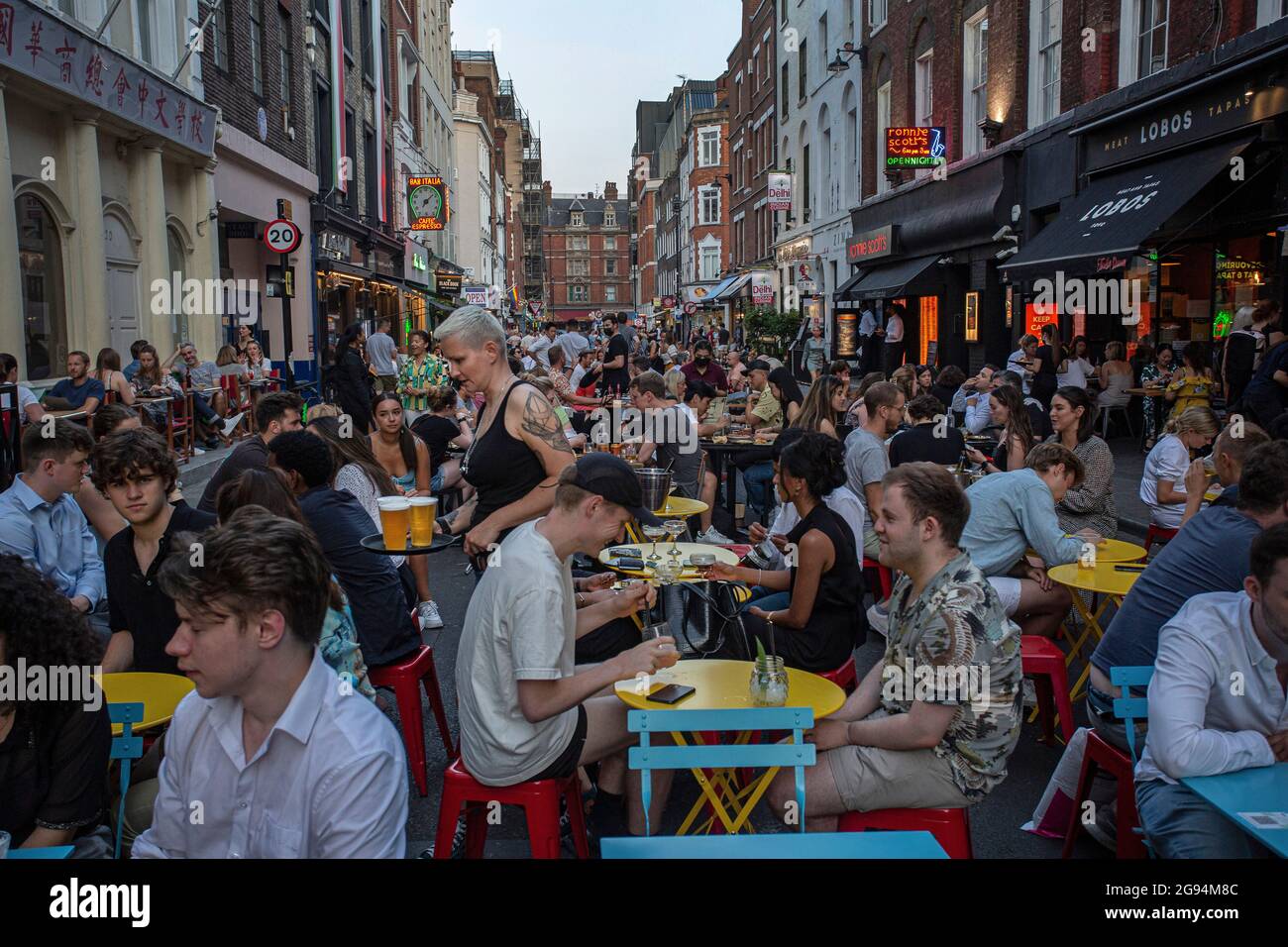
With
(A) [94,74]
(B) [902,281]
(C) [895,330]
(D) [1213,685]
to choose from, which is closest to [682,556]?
(D) [1213,685]

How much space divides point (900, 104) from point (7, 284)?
20.2m

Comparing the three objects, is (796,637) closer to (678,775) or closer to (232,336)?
(678,775)

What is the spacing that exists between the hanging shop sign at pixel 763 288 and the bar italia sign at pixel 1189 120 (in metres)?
19.7

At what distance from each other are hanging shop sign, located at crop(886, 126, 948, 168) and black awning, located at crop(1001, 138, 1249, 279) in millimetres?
5044

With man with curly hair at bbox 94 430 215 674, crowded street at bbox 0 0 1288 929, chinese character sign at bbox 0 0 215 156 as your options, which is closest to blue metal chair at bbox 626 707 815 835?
crowded street at bbox 0 0 1288 929

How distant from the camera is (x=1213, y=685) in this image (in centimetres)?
315

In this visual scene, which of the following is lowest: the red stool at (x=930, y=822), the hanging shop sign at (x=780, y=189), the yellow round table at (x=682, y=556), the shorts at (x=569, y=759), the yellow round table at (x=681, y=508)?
the red stool at (x=930, y=822)

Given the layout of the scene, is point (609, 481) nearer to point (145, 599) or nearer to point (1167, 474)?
point (145, 599)

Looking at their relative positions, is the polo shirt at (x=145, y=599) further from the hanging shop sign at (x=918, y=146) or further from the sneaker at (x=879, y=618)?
the hanging shop sign at (x=918, y=146)

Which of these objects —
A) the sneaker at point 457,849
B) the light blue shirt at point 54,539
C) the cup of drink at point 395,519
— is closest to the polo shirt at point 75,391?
the light blue shirt at point 54,539

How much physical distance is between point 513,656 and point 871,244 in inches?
957

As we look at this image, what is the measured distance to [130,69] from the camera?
42.4 ft

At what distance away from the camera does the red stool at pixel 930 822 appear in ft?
11.2
